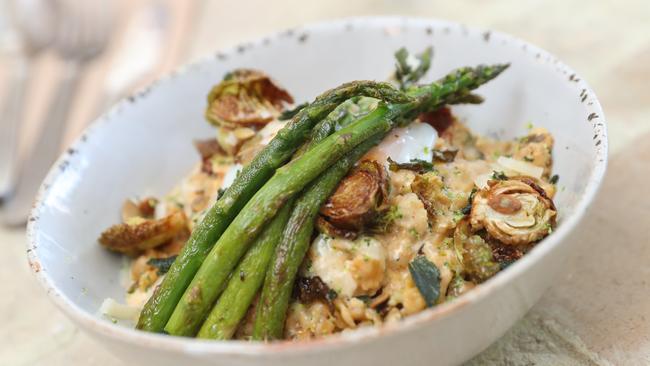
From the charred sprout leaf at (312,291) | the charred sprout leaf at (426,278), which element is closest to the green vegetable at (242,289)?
the charred sprout leaf at (312,291)

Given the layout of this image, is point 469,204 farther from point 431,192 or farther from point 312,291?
point 312,291

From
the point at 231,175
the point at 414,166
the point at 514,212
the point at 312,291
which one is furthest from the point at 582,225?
the point at 231,175

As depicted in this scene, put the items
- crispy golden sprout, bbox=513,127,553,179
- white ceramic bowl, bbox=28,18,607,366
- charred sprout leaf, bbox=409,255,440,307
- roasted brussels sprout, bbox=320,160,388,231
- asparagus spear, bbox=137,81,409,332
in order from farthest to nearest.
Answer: crispy golden sprout, bbox=513,127,553,179 → asparagus spear, bbox=137,81,409,332 → roasted brussels sprout, bbox=320,160,388,231 → charred sprout leaf, bbox=409,255,440,307 → white ceramic bowl, bbox=28,18,607,366

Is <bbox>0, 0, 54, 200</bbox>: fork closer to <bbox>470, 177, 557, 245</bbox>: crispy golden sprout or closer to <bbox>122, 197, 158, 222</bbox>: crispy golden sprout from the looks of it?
<bbox>122, 197, 158, 222</bbox>: crispy golden sprout

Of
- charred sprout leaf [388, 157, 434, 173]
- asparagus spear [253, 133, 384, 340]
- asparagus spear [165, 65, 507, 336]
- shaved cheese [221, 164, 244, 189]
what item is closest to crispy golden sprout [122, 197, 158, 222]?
shaved cheese [221, 164, 244, 189]

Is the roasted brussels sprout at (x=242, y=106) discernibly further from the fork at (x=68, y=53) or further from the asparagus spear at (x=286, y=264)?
the fork at (x=68, y=53)

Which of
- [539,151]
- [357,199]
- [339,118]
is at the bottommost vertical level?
[539,151]
